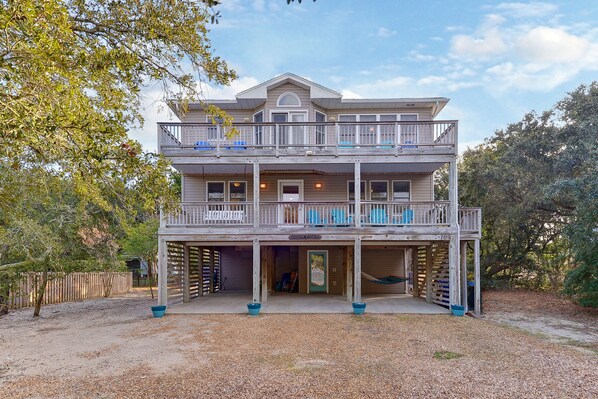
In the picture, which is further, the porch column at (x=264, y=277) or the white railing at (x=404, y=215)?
the porch column at (x=264, y=277)

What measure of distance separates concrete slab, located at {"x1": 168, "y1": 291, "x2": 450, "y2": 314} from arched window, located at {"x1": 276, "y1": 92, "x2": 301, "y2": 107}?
24.6 feet

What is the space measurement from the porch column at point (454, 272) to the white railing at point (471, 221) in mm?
722

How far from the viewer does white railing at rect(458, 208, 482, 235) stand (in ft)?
42.0

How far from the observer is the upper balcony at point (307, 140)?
12.7m

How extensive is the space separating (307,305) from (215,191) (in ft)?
19.9

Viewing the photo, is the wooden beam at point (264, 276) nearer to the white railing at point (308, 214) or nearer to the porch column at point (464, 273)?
the white railing at point (308, 214)

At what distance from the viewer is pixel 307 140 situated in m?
13.9

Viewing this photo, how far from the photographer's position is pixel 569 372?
6.13m

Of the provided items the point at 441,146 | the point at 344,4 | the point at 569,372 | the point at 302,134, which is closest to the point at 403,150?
the point at 441,146

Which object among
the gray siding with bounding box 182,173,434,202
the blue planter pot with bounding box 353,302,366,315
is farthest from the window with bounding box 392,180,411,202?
the blue planter pot with bounding box 353,302,366,315

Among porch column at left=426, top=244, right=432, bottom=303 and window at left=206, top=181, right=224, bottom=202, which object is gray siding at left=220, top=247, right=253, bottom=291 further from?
porch column at left=426, top=244, right=432, bottom=303

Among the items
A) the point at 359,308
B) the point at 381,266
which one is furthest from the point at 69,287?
the point at 381,266

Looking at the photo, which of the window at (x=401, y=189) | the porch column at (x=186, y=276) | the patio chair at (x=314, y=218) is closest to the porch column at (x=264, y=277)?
the patio chair at (x=314, y=218)

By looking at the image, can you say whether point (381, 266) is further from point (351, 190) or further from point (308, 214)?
point (308, 214)
